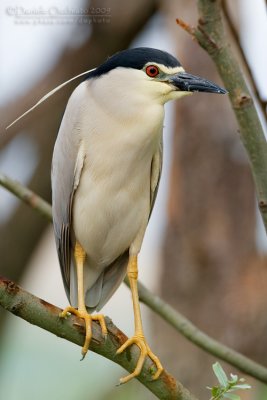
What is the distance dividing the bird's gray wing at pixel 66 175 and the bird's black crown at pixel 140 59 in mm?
207

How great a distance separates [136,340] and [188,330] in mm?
353

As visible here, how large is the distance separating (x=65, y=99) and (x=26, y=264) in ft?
3.50

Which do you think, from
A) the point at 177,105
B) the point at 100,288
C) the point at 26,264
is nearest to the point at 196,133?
the point at 177,105

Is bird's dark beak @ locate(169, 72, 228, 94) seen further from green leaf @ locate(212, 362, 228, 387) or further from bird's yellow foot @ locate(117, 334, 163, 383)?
green leaf @ locate(212, 362, 228, 387)

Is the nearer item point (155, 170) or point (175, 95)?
point (175, 95)

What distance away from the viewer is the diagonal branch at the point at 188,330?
2.45 meters

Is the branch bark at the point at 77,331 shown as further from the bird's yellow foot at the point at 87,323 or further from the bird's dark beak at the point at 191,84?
the bird's dark beak at the point at 191,84

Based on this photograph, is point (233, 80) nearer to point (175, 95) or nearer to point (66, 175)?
point (175, 95)

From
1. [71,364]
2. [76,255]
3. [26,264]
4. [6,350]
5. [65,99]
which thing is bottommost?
[71,364]

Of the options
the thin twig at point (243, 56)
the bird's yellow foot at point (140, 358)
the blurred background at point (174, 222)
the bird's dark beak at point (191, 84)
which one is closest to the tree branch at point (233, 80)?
the thin twig at point (243, 56)

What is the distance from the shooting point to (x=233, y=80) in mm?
2080

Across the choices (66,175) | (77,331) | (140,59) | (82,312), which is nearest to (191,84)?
(140,59)

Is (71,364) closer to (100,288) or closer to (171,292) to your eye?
(171,292)

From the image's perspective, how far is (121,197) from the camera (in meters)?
2.60
